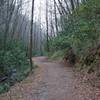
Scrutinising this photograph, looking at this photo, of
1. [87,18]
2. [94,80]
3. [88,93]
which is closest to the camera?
[88,93]

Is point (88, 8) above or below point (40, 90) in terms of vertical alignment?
above

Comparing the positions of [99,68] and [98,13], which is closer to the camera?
[99,68]

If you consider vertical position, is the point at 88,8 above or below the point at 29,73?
above

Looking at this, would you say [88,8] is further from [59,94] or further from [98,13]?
[59,94]

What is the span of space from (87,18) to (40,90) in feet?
19.1

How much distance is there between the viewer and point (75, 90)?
36.8 ft

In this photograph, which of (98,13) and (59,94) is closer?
(59,94)

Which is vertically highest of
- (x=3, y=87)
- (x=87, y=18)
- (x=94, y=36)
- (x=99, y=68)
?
(x=87, y=18)

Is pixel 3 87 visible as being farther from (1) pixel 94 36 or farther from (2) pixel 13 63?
(2) pixel 13 63

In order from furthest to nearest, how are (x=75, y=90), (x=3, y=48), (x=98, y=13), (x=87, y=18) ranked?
(x=3, y=48)
(x=87, y=18)
(x=98, y=13)
(x=75, y=90)

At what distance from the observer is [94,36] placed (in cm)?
1606

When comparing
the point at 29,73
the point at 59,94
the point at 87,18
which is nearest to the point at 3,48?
the point at 29,73

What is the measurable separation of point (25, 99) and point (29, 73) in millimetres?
8897

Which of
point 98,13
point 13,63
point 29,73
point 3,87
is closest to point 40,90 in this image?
point 3,87
